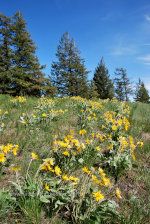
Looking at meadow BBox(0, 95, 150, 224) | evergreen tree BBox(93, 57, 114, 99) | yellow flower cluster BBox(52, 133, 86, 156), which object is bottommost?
meadow BBox(0, 95, 150, 224)

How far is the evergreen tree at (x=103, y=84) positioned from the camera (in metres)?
29.4

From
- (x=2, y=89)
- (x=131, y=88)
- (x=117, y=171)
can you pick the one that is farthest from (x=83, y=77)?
(x=117, y=171)

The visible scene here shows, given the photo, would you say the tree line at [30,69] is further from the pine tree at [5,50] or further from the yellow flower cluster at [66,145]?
the yellow flower cluster at [66,145]

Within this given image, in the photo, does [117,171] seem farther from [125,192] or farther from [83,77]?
[83,77]

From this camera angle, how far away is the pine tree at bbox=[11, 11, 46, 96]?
55.1ft

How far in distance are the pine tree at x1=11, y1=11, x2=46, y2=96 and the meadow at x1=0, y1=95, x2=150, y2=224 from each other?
14.8m

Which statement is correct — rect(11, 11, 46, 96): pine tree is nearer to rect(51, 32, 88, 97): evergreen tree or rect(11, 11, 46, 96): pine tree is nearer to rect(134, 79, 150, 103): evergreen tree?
rect(51, 32, 88, 97): evergreen tree

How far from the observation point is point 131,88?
35.1m

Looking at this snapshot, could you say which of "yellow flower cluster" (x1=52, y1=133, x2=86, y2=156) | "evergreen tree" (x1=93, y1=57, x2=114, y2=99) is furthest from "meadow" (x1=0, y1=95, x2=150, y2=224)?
"evergreen tree" (x1=93, y1=57, x2=114, y2=99)

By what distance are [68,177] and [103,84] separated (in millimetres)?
30057

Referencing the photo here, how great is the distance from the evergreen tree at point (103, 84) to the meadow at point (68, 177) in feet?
88.5

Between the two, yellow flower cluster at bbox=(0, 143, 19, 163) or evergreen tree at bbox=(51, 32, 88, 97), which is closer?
yellow flower cluster at bbox=(0, 143, 19, 163)

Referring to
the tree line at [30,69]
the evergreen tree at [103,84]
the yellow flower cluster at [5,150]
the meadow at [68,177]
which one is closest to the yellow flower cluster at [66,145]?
the meadow at [68,177]

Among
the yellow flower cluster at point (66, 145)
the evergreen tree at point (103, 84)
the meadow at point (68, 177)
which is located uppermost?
the evergreen tree at point (103, 84)
